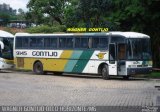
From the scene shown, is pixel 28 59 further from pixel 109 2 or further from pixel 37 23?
pixel 37 23

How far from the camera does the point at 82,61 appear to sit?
33.4 m

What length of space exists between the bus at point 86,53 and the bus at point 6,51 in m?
0.77

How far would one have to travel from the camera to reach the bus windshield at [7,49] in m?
39.2

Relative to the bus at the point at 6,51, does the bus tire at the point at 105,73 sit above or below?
below

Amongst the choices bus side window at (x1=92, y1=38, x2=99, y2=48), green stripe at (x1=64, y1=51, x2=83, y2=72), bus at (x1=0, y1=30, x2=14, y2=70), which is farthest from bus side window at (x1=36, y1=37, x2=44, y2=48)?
bus side window at (x1=92, y1=38, x2=99, y2=48)

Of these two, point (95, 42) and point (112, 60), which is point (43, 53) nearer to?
point (95, 42)

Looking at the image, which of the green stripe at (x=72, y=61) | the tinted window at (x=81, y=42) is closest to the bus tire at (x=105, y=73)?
the tinted window at (x=81, y=42)

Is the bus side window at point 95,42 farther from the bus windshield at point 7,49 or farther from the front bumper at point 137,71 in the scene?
the bus windshield at point 7,49

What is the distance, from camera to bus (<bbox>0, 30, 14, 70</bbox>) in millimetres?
38741

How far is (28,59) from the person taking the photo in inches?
1473

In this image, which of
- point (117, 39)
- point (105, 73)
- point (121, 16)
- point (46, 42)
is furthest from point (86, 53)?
point (121, 16)

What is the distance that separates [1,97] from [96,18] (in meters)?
23.8

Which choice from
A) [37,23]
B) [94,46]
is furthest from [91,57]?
[37,23]

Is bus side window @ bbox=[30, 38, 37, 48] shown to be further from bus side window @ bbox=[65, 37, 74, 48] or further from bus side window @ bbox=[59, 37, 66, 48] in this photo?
bus side window @ bbox=[65, 37, 74, 48]
